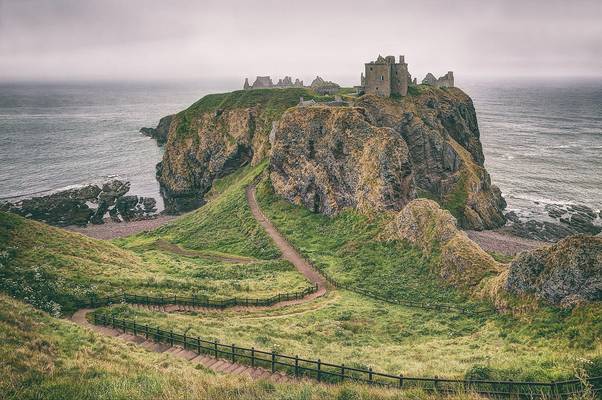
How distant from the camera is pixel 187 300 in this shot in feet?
112

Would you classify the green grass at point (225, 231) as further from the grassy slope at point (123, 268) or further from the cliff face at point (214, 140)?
the cliff face at point (214, 140)

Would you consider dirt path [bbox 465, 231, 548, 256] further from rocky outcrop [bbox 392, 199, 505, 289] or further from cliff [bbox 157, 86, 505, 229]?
rocky outcrop [bbox 392, 199, 505, 289]

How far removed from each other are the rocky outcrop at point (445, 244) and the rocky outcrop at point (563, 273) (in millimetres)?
5945

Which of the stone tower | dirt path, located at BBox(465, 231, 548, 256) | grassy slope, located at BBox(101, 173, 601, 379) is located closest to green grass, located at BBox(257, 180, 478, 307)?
grassy slope, located at BBox(101, 173, 601, 379)

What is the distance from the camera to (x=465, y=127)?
4181 inches

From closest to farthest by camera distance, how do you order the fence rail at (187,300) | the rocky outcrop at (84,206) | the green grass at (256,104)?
the fence rail at (187,300)
the rocky outcrop at (84,206)
the green grass at (256,104)

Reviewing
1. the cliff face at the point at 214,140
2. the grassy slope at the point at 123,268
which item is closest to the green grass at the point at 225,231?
the grassy slope at the point at 123,268

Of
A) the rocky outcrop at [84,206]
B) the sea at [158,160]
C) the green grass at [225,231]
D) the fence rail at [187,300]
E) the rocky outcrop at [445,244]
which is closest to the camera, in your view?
the fence rail at [187,300]

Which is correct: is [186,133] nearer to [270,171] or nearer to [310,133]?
[270,171]

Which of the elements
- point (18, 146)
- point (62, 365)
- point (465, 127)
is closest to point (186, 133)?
point (465, 127)

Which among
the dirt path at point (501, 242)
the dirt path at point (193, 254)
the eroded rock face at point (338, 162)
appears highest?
the eroded rock face at point (338, 162)

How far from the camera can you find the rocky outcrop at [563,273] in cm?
2777

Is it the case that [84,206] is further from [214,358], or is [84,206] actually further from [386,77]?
[214,358]

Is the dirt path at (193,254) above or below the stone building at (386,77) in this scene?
below
